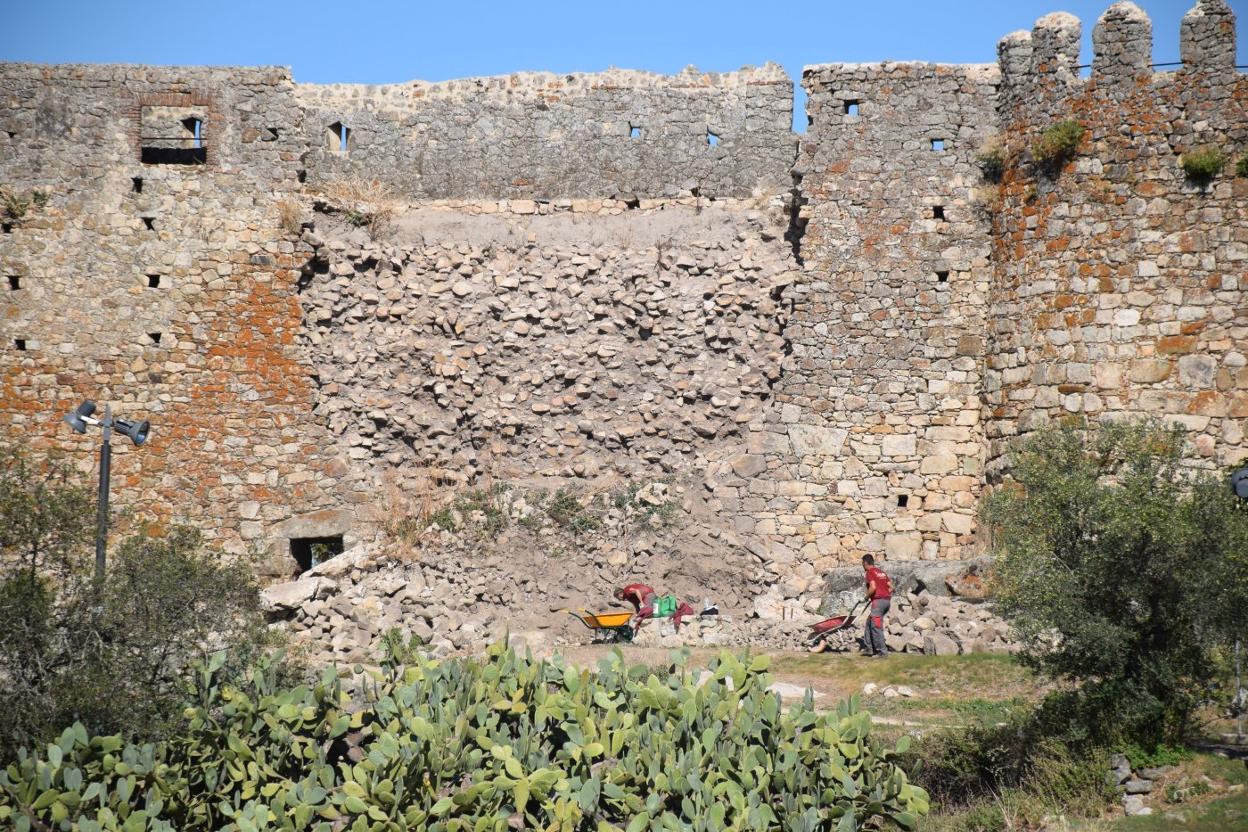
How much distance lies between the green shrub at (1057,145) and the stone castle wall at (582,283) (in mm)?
131

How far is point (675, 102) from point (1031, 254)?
4630mm

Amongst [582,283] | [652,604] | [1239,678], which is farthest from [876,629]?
[582,283]

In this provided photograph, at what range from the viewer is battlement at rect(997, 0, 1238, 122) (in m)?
16.3

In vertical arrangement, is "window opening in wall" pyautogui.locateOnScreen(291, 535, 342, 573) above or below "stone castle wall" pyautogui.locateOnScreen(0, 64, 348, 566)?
below

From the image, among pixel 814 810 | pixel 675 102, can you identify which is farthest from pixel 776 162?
pixel 814 810

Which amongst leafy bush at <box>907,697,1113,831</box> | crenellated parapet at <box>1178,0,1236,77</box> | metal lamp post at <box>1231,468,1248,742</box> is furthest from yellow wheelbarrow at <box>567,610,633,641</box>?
crenellated parapet at <box>1178,0,1236,77</box>

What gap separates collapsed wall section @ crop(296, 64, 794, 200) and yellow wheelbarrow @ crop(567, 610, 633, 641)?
5.32 m

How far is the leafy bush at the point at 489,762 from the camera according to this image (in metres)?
10.0

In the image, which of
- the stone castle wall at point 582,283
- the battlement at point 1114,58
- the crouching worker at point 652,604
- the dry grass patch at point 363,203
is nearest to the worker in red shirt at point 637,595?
the crouching worker at point 652,604

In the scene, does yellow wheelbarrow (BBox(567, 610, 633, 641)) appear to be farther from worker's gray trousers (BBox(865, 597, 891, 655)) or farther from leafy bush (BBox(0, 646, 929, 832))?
leafy bush (BBox(0, 646, 929, 832))

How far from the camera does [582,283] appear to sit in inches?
717

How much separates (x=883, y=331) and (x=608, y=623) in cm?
472

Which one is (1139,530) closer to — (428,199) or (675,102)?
(675,102)

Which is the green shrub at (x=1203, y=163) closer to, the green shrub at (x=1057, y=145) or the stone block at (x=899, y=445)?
the green shrub at (x=1057, y=145)
